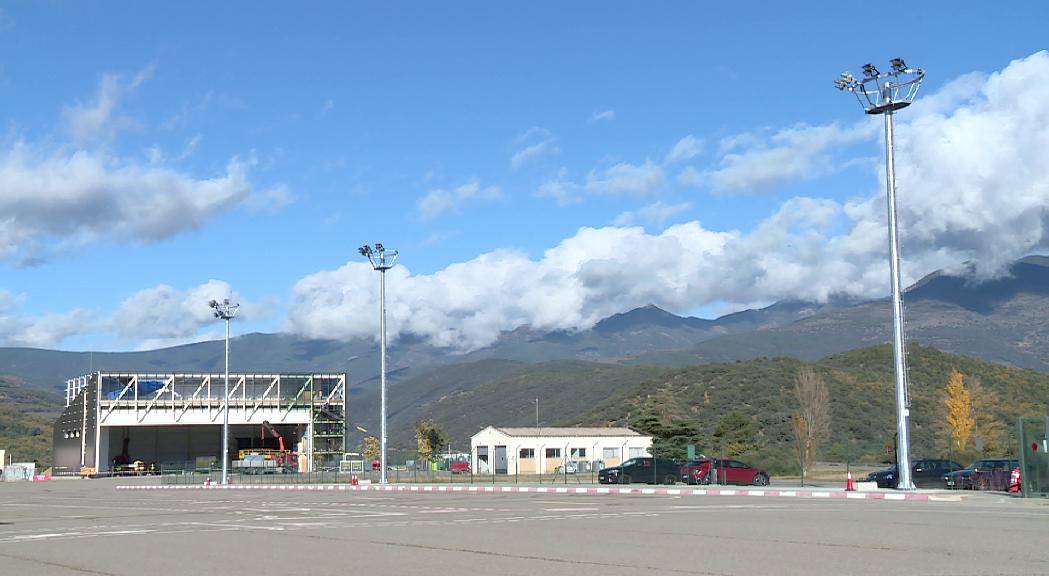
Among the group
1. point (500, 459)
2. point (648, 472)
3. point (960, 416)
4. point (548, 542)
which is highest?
point (960, 416)

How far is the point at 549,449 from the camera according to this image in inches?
3004

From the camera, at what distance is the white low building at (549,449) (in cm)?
7575

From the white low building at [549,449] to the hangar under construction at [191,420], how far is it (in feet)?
81.0

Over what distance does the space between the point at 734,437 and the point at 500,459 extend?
1972cm

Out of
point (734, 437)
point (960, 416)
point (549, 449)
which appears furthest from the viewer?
point (734, 437)

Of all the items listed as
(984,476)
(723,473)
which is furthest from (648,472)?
(984,476)

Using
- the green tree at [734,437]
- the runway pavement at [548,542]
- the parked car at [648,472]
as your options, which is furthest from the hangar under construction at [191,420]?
the runway pavement at [548,542]

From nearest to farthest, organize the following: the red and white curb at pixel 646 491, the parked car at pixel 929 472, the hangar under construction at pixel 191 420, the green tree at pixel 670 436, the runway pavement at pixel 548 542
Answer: the runway pavement at pixel 548 542, the red and white curb at pixel 646 491, the parked car at pixel 929 472, the green tree at pixel 670 436, the hangar under construction at pixel 191 420

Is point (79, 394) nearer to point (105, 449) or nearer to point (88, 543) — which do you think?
point (105, 449)

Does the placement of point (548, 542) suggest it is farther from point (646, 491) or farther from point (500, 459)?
point (500, 459)

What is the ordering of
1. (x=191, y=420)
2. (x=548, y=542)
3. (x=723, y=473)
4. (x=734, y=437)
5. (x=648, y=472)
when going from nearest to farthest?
(x=548, y=542) → (x=723, y=473) → (x=648, y=472) → (x=734, y=437) → (x=191, y=420)

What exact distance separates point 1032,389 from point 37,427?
5761 inches

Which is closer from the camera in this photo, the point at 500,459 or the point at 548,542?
the point at 548,542

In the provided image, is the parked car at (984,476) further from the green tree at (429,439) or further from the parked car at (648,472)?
the green tree at (429,439)
